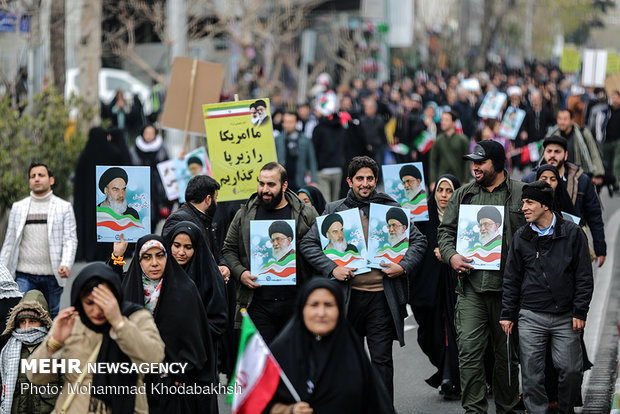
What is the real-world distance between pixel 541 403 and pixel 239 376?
3.34 metres

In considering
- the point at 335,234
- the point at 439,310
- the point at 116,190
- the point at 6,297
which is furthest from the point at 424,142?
the point at 6,297

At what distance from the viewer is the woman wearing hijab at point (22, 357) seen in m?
6.76

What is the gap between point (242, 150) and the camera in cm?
1043

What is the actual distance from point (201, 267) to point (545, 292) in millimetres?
2217

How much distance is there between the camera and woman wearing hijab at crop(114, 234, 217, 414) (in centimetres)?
666

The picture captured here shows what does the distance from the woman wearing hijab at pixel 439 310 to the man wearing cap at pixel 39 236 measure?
2.82m

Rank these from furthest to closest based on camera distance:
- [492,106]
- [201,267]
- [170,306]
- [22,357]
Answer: [492,106], [201,267], [22,357], [170,306]

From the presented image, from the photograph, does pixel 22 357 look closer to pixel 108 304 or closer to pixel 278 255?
pixel 108 304

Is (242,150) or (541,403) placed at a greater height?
(242,150)

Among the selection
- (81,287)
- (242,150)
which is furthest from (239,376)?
(242,150)

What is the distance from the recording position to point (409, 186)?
34.2 ft

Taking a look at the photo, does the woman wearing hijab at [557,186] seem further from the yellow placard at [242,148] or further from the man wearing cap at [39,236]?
the man wearing cap at [39,236]

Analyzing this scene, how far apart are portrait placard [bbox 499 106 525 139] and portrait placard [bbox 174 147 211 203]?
27.7 feet

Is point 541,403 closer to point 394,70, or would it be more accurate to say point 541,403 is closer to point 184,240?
point 184,240
